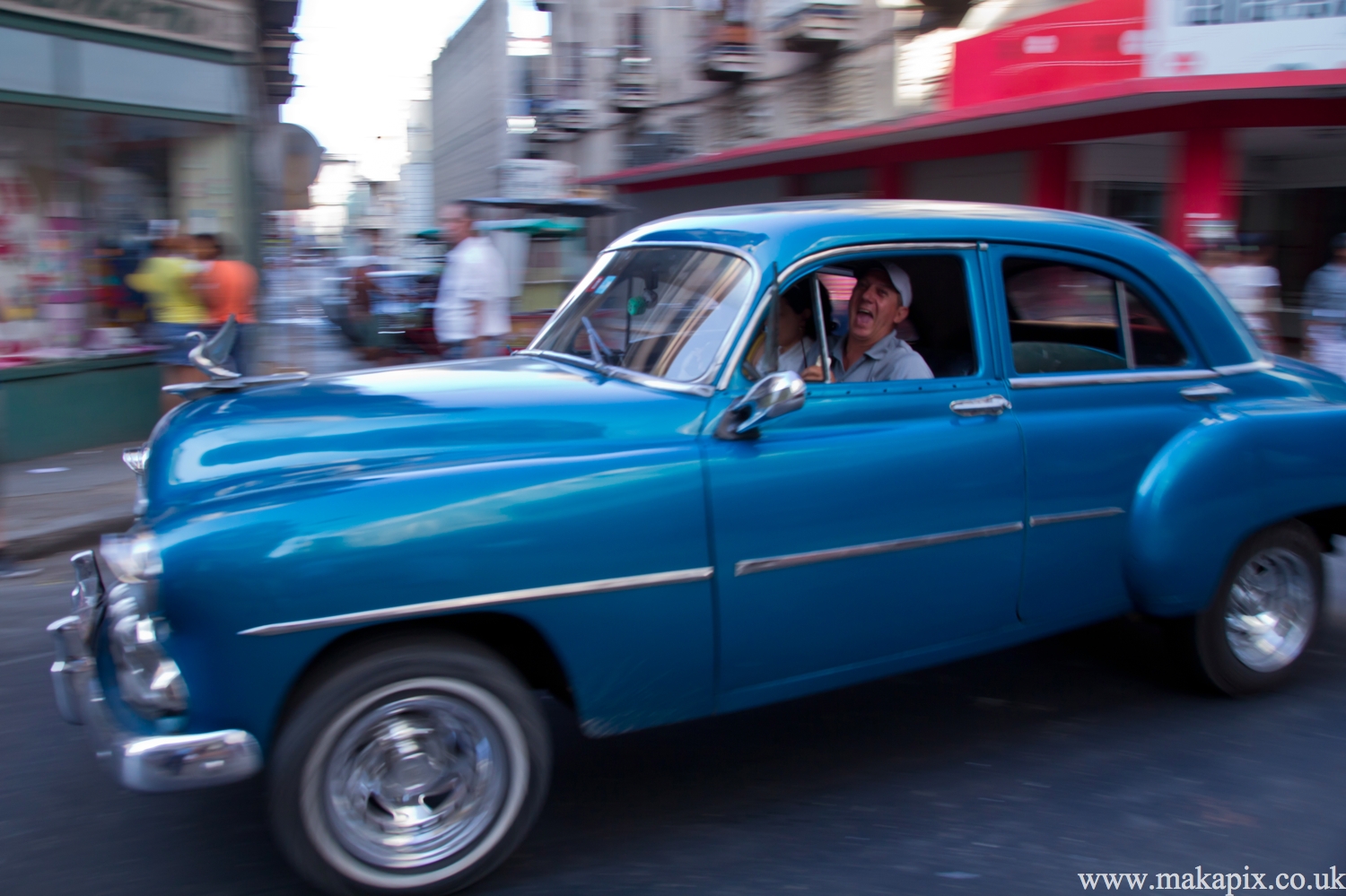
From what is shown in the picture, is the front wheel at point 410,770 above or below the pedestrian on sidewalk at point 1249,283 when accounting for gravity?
below

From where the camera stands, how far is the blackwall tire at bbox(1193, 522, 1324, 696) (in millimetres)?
4012

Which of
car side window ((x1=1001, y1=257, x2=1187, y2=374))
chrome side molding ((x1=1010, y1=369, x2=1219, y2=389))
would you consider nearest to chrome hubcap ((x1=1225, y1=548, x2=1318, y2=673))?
chrome side molding ((x1=1010, y1=369, x2=1219, y2=389))

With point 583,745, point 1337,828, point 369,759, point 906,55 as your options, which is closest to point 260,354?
point 583,745

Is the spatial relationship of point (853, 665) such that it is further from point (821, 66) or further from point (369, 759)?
point (821, 66)

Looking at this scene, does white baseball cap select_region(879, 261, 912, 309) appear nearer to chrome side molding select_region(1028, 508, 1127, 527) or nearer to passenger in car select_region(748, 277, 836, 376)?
passenger in car select_region(748, 277, 836, 376)

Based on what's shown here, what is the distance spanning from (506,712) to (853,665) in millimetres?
1089

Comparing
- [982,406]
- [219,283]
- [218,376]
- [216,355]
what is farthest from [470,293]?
[982,406]

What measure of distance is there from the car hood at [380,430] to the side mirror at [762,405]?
0.09 metres

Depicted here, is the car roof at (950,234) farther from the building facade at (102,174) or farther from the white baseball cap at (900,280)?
the building facade at (102,174)

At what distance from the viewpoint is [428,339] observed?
45.2ft

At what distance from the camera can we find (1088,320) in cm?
398

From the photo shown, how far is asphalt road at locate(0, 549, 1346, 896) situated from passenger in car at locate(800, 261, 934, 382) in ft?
4.30

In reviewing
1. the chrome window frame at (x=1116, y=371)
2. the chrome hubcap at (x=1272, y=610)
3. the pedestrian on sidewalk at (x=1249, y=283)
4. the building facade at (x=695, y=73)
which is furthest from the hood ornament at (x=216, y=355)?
the building facade at (x=695, y=73)

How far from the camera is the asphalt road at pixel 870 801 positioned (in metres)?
3.00
